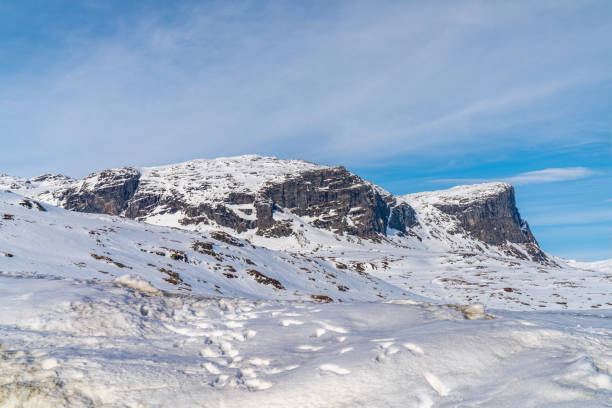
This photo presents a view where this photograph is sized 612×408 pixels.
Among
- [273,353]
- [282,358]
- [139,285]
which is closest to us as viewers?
[282,358]

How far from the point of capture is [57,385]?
5266mm

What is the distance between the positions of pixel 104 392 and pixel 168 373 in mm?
890

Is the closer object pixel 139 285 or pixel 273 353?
pixel 273 353

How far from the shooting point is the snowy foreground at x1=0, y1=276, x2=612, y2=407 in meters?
4.99

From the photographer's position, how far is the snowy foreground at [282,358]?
4988mm

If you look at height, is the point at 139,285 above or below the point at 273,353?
above

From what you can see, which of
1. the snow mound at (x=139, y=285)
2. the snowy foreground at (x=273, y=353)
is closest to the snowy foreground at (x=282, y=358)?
the snowy foreground at (x=273, y=353)

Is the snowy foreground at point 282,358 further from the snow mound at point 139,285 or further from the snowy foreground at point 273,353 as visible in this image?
the snow mound at point 139,285

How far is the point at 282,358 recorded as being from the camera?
660cm

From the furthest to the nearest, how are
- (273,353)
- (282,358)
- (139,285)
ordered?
(139,285), (273,353), (282,358)

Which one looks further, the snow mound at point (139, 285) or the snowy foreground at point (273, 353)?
the snow mound at point (139, 285)

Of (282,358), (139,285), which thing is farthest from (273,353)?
(139,285)

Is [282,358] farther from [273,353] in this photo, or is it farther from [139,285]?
[139,285]

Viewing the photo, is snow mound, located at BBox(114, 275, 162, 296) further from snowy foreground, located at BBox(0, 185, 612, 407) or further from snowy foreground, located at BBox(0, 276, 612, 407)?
snowy foreground, located at BBox(0, 276, 612, 407)
